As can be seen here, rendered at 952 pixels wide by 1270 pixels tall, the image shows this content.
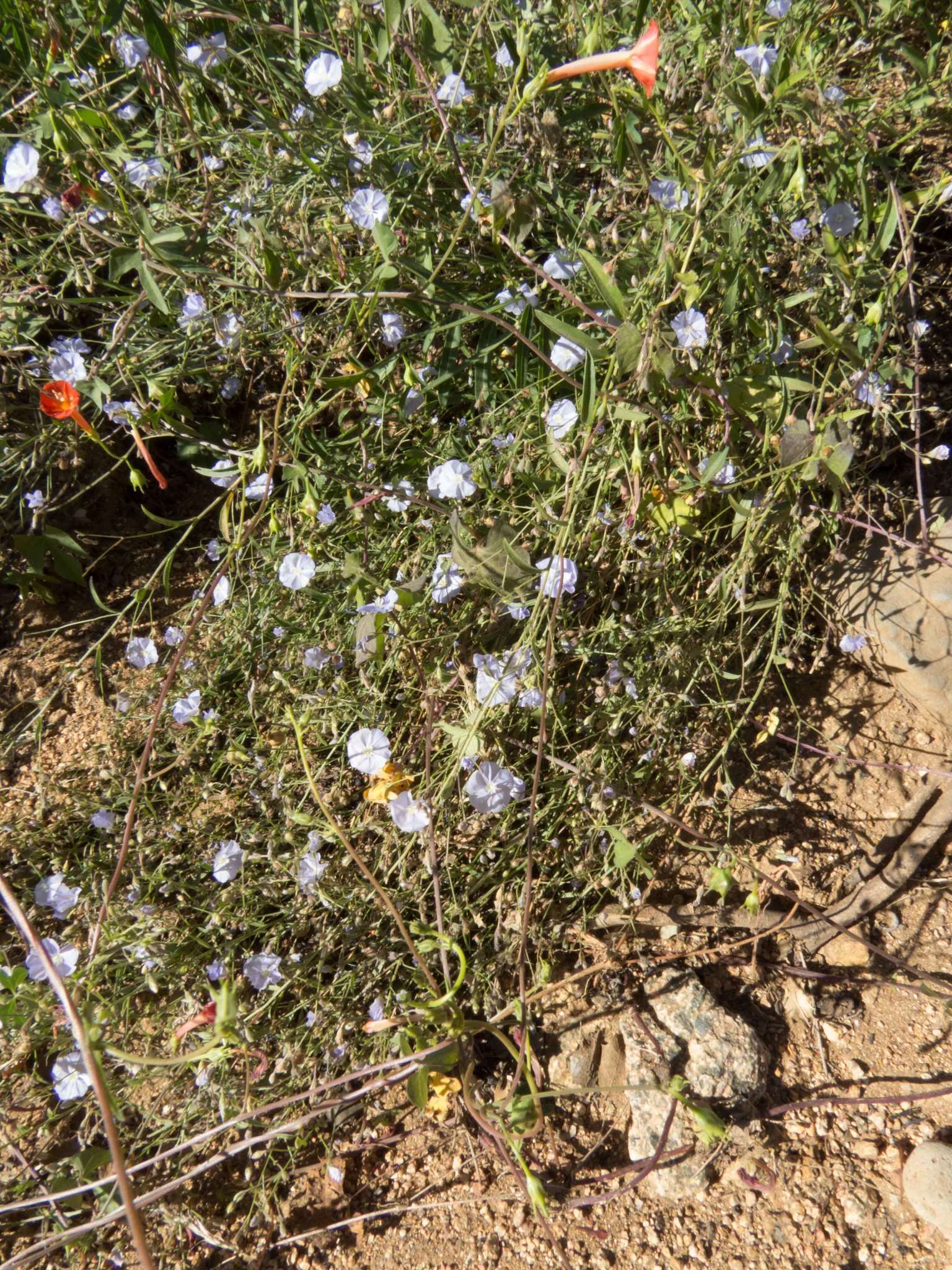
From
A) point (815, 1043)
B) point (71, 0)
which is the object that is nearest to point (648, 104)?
point (71, 0)

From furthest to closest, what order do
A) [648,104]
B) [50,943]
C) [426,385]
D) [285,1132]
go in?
[426,385]
[50,943]
[285,1132]
[648,104]

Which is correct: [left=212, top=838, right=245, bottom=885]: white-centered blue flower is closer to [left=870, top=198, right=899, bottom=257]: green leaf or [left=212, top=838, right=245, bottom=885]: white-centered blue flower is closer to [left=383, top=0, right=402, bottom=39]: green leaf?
[left=383, top=0, right=402, bottom=39]: green leaf

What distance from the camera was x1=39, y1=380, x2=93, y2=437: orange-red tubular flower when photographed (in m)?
1.44

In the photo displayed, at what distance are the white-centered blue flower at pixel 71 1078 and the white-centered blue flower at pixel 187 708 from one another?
21.1 inches

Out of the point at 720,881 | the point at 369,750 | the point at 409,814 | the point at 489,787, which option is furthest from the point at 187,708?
the point at 720,881

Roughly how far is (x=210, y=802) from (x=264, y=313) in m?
0.87

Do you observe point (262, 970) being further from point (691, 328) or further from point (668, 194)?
point (668, 194)

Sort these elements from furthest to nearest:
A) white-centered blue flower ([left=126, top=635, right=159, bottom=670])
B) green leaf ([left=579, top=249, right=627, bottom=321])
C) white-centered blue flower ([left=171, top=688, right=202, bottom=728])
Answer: white-centered blue flower ([left=126, top=635, right=159, bottom=670])
white-centered blue flower ([left=171, top=688, right=202, bottom=728])
green leaf ([left=579, top=249, right=627, bottom=321])

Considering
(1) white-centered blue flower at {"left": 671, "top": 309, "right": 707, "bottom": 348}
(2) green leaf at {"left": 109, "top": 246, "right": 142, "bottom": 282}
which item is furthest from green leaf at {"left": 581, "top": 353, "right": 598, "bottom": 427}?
(2) green leaf at {"left": 109, "top": 246, "right": 142, "bottom": 282}

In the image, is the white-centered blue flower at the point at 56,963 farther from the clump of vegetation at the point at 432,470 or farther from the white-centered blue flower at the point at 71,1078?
the white-centered blue flower at the point at 71,1078

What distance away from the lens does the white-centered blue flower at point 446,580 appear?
4.50 ft

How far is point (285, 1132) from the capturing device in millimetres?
1267

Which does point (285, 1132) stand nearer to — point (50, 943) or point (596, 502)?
point (50, 943)

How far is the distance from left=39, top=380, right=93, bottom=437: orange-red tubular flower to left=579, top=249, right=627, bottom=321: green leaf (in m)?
0.86
